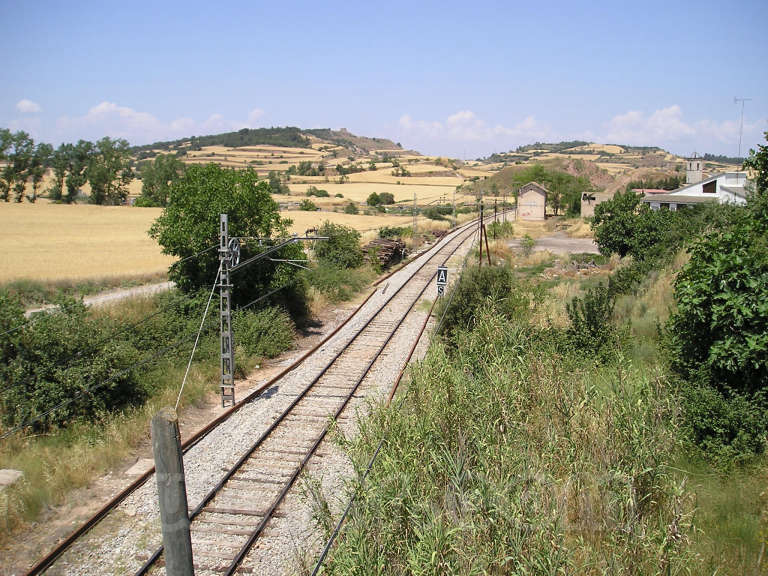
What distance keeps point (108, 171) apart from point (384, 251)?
60.3 metres

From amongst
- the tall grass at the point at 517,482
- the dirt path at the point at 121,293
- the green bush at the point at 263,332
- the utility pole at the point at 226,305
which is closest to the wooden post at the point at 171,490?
the tall grass at the point at 517,482

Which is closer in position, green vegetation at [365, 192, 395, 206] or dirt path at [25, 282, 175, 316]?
dirt path at [25, 282, 175, 316]

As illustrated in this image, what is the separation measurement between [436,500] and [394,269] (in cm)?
3080

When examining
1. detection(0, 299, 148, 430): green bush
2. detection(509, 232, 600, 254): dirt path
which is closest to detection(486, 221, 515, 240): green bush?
detection(509, 232, 600, 254): dirt path

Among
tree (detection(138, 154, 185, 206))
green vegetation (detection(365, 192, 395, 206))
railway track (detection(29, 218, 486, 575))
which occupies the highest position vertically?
tree (detection(138, 154, 185, 206))

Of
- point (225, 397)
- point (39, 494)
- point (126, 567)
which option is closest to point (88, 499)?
point (39, 494)

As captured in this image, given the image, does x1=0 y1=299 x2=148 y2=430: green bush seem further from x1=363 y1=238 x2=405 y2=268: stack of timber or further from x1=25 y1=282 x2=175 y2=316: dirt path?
x1=363 y1=238 x2=405 y2=268: stack of timber

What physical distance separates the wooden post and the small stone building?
2988 inches

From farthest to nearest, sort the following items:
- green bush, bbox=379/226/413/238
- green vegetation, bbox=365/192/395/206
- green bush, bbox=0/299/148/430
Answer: green vegetation, bbox=365/192/395/206
green bush, bbox=379/226/413/238
green bush, bbox=0/299/148/430

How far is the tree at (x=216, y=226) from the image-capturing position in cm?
Answer: 2034

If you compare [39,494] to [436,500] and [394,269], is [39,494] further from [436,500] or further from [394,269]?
[394,269]

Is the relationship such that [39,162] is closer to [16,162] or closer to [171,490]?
[16,162]

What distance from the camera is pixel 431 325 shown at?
23.6 m

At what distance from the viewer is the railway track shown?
9.17 m
